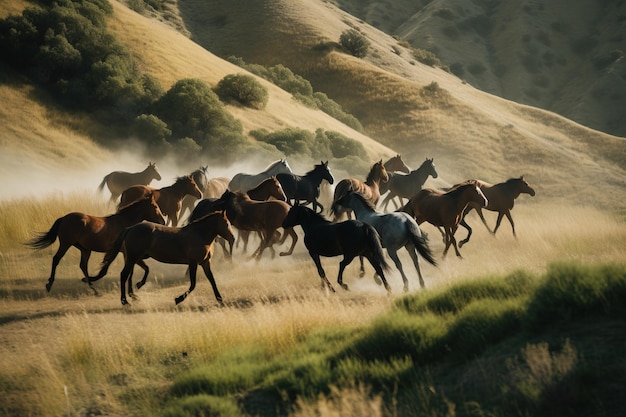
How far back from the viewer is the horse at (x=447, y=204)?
16891 millimetres

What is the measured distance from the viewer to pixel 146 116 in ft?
120

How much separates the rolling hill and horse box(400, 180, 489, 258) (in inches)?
848

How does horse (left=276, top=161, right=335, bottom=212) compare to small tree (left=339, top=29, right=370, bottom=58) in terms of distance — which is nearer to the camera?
horse (left=276, top=161, right=335, bottom=212)

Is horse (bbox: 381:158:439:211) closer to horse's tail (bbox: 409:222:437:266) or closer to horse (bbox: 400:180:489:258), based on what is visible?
horse (bbox: 400:180:489:258)

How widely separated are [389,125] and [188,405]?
191ft

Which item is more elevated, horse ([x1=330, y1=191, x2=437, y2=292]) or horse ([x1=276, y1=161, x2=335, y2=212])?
horse ([x1=330, y1=191, x2=437, y2=292])

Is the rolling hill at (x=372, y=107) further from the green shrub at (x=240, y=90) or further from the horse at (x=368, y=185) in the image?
the horse at (x=368, y=185)

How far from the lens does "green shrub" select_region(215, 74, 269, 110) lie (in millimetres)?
45688

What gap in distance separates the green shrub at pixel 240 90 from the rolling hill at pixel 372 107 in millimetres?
1384

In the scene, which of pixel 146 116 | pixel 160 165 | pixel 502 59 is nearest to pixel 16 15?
pixel 146 116

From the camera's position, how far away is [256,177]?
22281 millimetres

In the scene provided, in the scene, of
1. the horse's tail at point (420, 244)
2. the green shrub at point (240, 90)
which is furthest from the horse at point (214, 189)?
the green shrub at point (240, 90)

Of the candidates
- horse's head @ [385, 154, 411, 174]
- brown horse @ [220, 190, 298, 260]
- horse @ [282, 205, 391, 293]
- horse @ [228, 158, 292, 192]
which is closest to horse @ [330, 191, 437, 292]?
horse @ [282, 205, 391, 293]

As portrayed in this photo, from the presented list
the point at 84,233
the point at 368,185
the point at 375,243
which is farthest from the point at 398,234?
the point at 84,233
